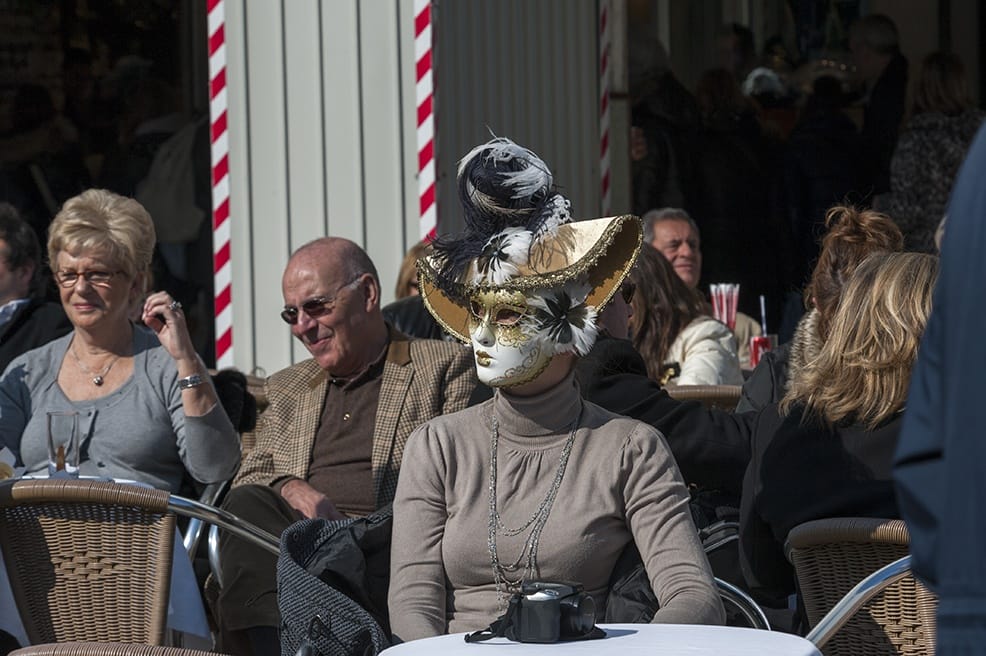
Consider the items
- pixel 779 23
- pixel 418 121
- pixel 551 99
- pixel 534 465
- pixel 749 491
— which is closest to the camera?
pixel 534 465

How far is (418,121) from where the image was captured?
595 centimetres

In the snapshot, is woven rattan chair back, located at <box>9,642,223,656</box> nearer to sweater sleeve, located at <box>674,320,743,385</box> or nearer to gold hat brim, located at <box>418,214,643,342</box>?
gold hat brim, located at <box>418,214,643,342</box>

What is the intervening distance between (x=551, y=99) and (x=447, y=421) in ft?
13.2

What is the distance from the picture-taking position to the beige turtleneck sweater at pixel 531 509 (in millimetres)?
3094

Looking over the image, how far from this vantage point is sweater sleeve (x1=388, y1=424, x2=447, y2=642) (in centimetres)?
312

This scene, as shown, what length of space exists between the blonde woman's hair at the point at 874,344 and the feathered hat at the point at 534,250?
52 cm

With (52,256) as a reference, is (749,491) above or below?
below

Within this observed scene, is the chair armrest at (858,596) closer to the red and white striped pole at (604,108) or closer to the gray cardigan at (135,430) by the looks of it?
the gray cardigan at (135,430)

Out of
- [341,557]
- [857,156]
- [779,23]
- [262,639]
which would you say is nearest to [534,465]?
[341,557]

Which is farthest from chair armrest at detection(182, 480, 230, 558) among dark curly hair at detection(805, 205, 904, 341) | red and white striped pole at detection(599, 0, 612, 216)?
red and white striped pole at detection(599, 0, 612, 216)

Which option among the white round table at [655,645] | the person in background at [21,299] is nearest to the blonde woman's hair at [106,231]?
the person in background at [21,299]

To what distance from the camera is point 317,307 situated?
183 inches

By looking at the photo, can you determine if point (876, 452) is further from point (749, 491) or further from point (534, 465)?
point (534, 465)

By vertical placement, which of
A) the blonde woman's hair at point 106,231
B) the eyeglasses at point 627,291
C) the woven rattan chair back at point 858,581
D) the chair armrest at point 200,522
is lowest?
the chair armrest at point 200,522
